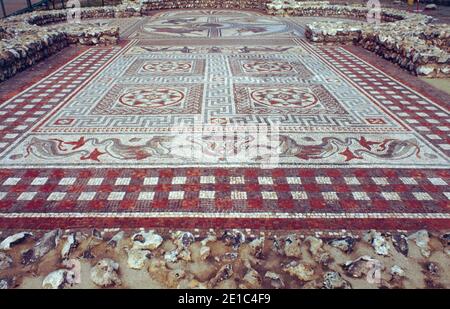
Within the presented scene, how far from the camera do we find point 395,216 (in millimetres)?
2928

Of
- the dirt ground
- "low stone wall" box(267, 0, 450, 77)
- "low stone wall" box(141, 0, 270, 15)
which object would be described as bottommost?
the dirt ground

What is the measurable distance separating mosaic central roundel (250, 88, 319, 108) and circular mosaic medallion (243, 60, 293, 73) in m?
1.10

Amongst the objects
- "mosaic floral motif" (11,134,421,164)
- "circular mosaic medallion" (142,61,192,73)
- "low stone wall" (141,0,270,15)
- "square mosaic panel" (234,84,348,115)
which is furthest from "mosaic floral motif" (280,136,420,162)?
"low stone wall" (141,0,270,15)

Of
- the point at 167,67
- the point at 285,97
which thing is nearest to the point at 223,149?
the point at 285,97

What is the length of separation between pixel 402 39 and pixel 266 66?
2650mm

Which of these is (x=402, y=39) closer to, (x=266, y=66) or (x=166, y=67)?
(x=266, y=66)

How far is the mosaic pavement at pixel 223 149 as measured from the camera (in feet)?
9.82

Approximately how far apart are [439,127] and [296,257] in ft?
9.93

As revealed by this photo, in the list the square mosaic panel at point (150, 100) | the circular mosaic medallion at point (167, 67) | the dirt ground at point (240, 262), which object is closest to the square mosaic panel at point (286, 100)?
the square mosaic panel at point (150, 100)

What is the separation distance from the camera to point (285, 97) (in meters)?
5.34

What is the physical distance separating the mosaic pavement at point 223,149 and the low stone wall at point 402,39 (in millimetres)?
642

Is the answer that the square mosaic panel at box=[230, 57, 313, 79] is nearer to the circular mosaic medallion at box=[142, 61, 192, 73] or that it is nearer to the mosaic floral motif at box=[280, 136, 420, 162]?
the circular mosaic medallion at box=[142, 61, 192, 73]

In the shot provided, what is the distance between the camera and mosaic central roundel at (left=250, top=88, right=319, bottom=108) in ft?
16.7

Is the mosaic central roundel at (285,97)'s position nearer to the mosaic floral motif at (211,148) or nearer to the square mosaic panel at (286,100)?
the square mosaic panel at (286,100)
